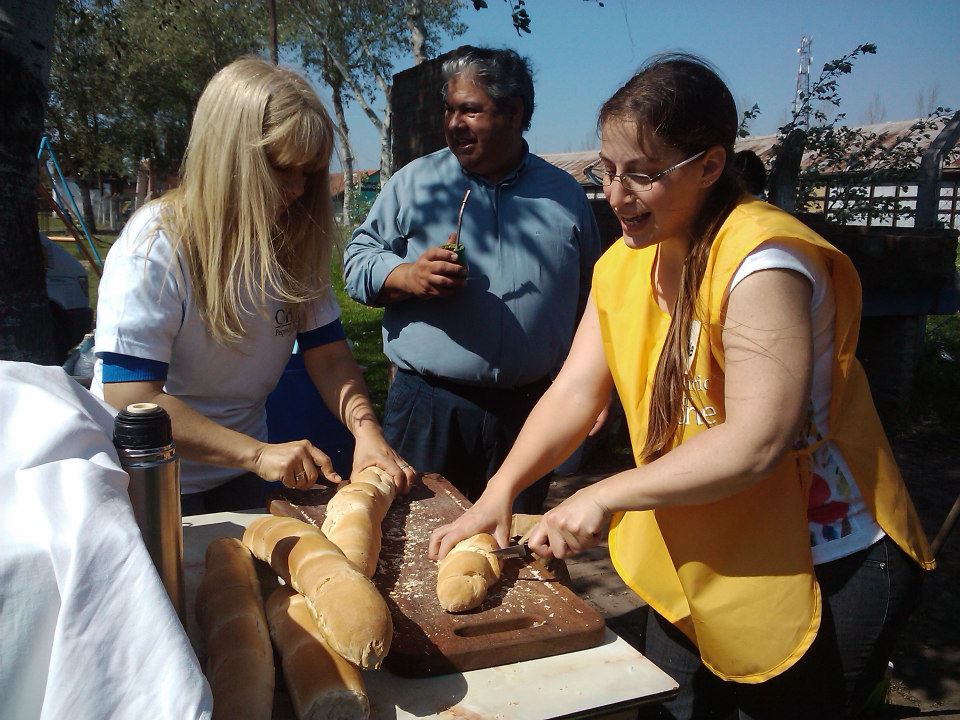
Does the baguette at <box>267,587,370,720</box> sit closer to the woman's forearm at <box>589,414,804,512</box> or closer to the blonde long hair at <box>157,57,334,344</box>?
the woman's forearm at <box>589,414,804,512</box>

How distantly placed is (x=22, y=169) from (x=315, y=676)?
2.44m

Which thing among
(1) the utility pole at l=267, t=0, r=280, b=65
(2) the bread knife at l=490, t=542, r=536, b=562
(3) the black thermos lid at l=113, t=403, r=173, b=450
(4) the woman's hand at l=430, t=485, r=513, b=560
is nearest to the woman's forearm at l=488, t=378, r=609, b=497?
(4) the woman's hand at l=430, t=485, r=513, b=560

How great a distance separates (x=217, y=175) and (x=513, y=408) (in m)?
1.53

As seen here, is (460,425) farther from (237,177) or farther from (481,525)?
(237,177)

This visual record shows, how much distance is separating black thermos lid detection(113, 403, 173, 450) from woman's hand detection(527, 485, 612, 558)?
2.39ft

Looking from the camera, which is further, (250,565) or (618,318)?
(618,318)

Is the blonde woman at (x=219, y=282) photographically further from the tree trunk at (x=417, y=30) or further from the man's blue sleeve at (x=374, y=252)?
the tree trunk at (x=417, y=30)

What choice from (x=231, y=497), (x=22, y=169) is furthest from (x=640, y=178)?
(x=22, y=169)

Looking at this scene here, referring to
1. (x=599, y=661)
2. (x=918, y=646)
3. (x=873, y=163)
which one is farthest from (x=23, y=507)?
(x=873, y=163)

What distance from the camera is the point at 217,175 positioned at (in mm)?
2037

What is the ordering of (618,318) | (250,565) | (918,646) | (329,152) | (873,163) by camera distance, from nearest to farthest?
1. (250,565)
2. (618,318)
3. (329,152)
4. (918,646)
5. (873,163)

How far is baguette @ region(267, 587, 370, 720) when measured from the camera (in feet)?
3.93

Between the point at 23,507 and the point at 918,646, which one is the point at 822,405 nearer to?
the point at 23,507

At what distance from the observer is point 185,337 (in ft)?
6.81
